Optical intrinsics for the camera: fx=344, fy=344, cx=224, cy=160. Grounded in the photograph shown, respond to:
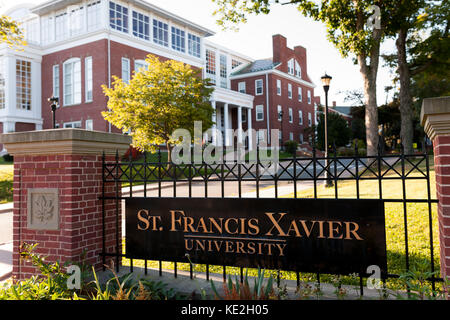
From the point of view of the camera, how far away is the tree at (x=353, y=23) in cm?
1454

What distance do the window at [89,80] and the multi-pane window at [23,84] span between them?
710 centimetres

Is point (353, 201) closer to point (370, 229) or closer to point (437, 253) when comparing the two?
point (370, 229)

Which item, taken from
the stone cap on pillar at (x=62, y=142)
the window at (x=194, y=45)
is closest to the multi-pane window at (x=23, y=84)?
the window at (x=194, y=45)

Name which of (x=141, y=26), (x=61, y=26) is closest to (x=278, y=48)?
(x=141, y=26)

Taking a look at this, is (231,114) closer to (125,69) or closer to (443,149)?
(125,69)

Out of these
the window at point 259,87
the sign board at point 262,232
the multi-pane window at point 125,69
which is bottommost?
the sign board at point 262,232

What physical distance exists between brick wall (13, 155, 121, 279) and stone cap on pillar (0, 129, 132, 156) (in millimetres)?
81

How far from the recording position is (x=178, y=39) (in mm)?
34719

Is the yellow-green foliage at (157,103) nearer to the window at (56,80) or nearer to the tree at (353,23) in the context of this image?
the tree at (353,23)

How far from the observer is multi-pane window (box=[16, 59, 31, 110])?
31.4m

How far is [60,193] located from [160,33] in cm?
3163

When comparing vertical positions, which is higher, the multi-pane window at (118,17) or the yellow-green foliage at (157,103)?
the multi-pane window at (118,17)

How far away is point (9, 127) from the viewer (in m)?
30.7
